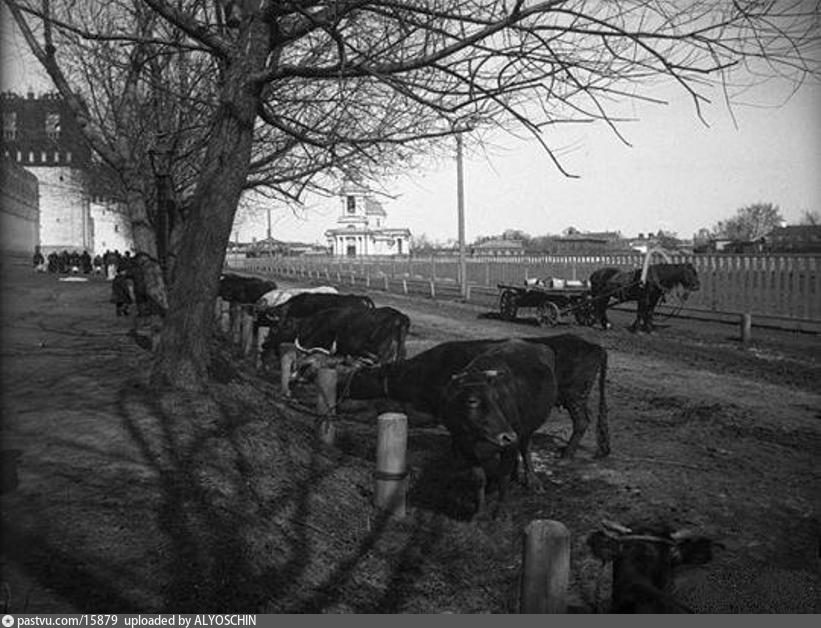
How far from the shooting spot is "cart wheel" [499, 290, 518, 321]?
829 inches

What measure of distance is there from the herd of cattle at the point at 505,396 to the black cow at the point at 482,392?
10mm

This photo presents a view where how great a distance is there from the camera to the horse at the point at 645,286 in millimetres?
A: 18344

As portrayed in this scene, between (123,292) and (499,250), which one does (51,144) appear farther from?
(499,250)

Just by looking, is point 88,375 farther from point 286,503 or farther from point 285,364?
point 286,503

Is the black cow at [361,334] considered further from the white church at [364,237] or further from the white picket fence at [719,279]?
the white church at [364,237]

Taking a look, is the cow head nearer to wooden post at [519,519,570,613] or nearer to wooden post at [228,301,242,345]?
wooden post at [519,519,570,613]

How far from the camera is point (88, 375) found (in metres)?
9.86

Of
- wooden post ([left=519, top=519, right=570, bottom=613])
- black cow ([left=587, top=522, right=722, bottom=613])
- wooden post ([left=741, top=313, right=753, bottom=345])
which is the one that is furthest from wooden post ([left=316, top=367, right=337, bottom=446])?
wooden post ([left=741, top=313, right=753, bottom=345])

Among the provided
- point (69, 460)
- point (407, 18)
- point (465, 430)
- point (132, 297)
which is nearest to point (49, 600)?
point (69, 460)

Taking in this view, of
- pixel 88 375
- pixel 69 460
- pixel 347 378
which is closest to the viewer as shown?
pixel 69 460

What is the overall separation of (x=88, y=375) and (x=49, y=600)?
6.69m

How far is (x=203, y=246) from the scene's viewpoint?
816 cm

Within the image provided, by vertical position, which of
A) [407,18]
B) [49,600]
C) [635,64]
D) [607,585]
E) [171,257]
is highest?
[407,18]

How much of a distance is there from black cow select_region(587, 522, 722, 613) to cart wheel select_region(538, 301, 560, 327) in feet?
52.1
